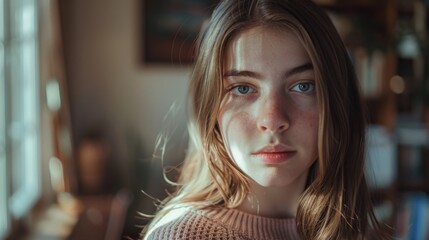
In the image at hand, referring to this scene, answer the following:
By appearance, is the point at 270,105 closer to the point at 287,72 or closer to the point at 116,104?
the point at 287,72

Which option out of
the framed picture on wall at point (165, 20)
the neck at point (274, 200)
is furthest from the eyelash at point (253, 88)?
the framed picture on wall at point (165, 20)

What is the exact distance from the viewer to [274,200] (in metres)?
0.72

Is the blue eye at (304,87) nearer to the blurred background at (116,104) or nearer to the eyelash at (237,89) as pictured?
the eyelash at (237,89)

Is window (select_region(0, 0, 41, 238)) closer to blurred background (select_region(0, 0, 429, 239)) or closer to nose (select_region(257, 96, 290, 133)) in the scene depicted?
blurred background (select_region(0, 0, 429, 239))

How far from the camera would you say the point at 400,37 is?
11.4 feet

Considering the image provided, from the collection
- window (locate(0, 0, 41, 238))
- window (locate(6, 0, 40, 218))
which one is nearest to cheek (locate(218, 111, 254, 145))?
window (locate(0, 0, 41, 238))

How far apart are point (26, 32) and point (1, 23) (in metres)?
0.58

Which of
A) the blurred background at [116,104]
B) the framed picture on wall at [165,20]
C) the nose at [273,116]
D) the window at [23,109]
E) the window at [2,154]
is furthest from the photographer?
the framed picture on wall at [165,20]

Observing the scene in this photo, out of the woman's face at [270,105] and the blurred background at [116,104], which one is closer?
the woman's face at [270,105]

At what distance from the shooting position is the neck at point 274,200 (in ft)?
2.32

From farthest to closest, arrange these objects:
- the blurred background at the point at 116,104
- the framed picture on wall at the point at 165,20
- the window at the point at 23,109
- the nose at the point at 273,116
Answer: the framed picture on wall at the point at 165,20, the blurred background at the point at 116,104, the window at the point at 23,109, the nose at the point at 273,116

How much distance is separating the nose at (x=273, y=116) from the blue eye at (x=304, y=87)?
2 centimetres

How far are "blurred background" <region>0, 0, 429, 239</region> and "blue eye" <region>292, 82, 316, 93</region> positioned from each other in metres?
1.74

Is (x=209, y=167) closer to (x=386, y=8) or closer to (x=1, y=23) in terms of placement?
(x=1, y=23)
